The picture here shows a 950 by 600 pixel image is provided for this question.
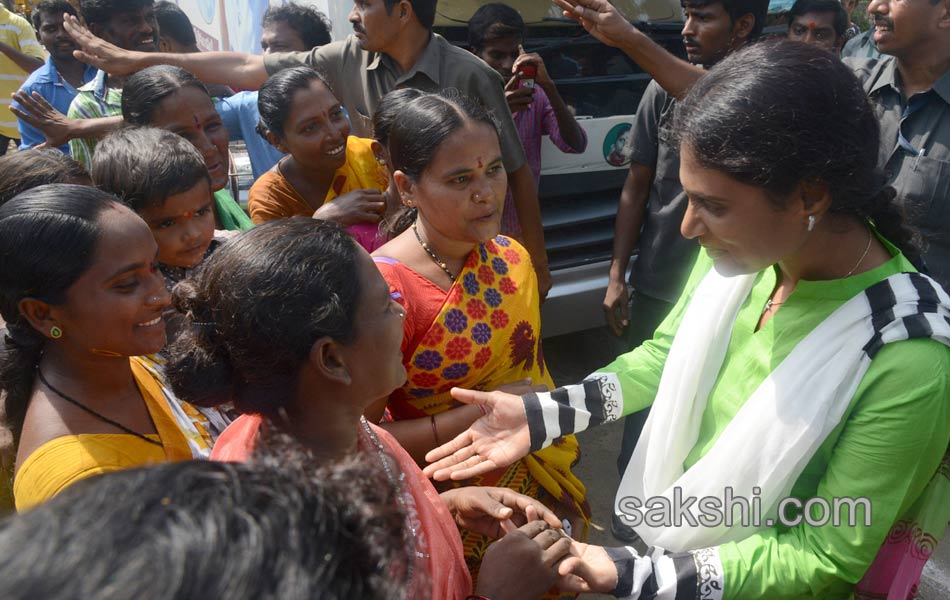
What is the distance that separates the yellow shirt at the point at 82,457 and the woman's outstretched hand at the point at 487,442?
555 mm

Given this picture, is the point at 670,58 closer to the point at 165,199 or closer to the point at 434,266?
the point at 434,266

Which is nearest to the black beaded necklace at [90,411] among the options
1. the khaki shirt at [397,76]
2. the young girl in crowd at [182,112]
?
the young girl in crowd at [182,112]

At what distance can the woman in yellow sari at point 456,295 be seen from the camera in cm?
184

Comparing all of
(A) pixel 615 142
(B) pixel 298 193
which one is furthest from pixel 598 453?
(B) pixel 298 193

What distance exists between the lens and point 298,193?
2748mm

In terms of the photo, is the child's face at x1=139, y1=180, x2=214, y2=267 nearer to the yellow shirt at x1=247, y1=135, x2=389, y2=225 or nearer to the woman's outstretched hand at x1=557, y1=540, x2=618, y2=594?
the yellow shirt at x1=247, y1=135, x2=389, y2=225

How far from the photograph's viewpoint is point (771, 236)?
1.38 metres

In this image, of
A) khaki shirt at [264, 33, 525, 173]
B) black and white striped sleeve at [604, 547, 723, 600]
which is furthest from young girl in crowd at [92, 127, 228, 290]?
black and white striped sleeve at [604, 547, 723, 600]

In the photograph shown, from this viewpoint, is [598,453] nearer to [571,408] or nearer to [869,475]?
[571,408]

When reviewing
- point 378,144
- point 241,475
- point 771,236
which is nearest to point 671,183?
point 378,144

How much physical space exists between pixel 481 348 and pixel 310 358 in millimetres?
711

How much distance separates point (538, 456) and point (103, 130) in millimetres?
2220

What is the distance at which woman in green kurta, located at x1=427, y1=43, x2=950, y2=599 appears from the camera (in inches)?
49.5

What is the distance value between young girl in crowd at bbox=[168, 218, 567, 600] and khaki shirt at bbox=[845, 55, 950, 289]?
1.88 meters
